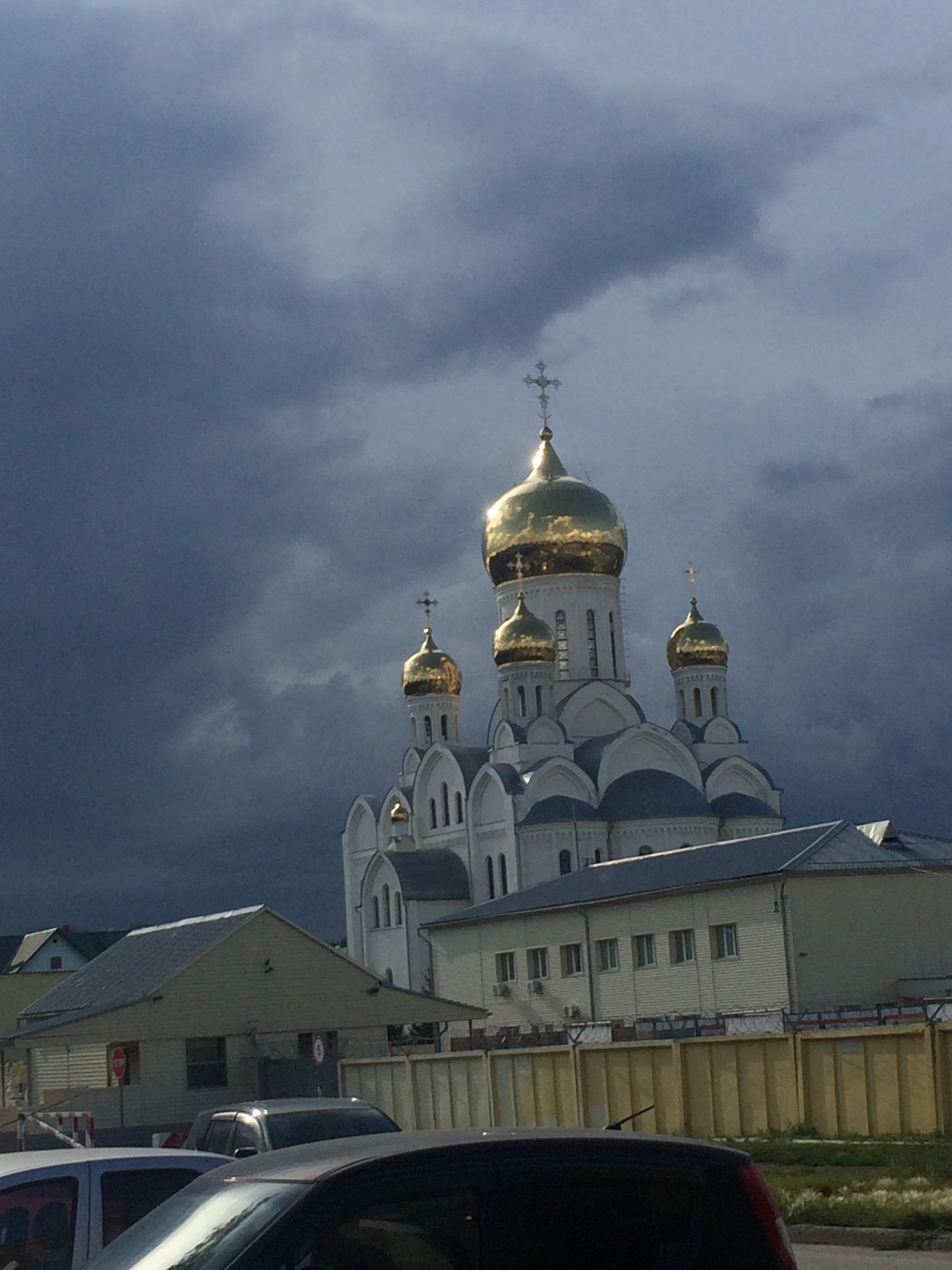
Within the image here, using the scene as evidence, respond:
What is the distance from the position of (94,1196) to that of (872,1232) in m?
7.68

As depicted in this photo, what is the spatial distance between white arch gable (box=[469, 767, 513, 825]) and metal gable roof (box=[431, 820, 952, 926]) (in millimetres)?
13154

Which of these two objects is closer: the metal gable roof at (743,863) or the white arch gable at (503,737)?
the metal gable roof at (743,863)

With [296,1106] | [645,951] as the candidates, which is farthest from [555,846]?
[296,1106]

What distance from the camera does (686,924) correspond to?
38812 mm

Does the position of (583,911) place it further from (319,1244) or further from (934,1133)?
(319,1244)

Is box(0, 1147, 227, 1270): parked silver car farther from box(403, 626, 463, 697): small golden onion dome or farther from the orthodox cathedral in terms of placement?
box(403, 626, 463, 697): small golden onion dome

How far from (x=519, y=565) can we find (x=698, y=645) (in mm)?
7393

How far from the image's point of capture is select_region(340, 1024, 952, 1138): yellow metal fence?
18.4 metres

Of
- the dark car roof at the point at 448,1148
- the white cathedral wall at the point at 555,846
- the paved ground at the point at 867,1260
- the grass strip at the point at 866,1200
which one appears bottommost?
the paved ground at the point at 867,1260

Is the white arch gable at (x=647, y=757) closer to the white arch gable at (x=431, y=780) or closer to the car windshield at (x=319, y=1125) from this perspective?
the white arch gable at (x=431, y=780)

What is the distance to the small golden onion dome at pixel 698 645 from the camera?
2562 inches

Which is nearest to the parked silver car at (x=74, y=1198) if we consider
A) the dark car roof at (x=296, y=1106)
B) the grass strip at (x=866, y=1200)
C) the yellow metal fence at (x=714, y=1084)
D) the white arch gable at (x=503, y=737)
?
the dark car roof at (x=296, y=1106)

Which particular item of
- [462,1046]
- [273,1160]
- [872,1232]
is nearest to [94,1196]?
[273,1160]

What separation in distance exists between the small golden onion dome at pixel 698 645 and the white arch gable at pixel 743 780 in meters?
4.14
